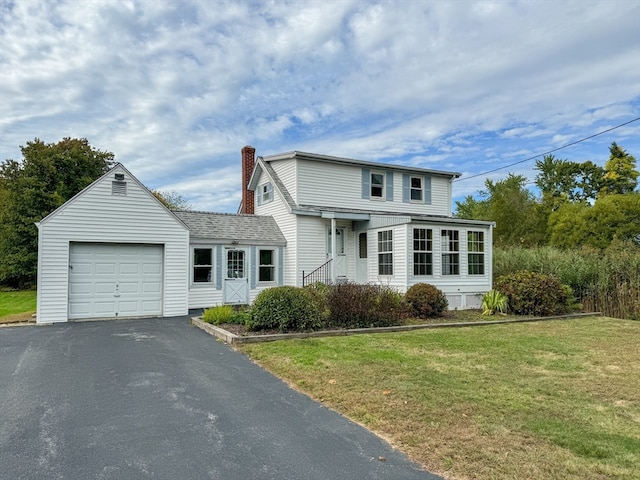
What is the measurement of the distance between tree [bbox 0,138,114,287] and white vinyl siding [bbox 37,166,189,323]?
15180 mm

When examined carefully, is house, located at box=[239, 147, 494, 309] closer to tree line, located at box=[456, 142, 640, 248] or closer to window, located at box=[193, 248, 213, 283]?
window, located at box=[193, 248, 213, 283]

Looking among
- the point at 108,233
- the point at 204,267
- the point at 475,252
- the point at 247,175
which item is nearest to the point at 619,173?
the point at 475,252

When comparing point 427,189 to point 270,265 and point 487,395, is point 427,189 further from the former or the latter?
point 487,395

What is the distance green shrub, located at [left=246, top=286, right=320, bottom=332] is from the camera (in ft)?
32.7

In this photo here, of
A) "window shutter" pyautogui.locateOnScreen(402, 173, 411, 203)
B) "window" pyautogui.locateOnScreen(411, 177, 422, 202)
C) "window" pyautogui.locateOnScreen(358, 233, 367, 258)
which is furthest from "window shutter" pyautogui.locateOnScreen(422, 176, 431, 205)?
"window" pyautogui.locateOnScreen(358, 233, 367, 258)

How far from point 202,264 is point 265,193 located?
541 cm

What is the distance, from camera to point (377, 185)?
1919cm

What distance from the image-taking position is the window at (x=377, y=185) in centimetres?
1909

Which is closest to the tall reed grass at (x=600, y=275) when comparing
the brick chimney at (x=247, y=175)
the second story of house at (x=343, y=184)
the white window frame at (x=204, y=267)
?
the second story of house at (x=343, y=184)

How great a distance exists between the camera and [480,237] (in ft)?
53.0

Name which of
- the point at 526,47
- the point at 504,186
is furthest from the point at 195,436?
the point at 504,186

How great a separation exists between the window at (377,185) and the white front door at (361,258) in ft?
8.22

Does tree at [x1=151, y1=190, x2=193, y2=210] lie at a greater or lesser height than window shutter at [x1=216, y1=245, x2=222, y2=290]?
greater

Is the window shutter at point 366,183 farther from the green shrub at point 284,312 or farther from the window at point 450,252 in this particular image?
the green shrub at point 284,312
